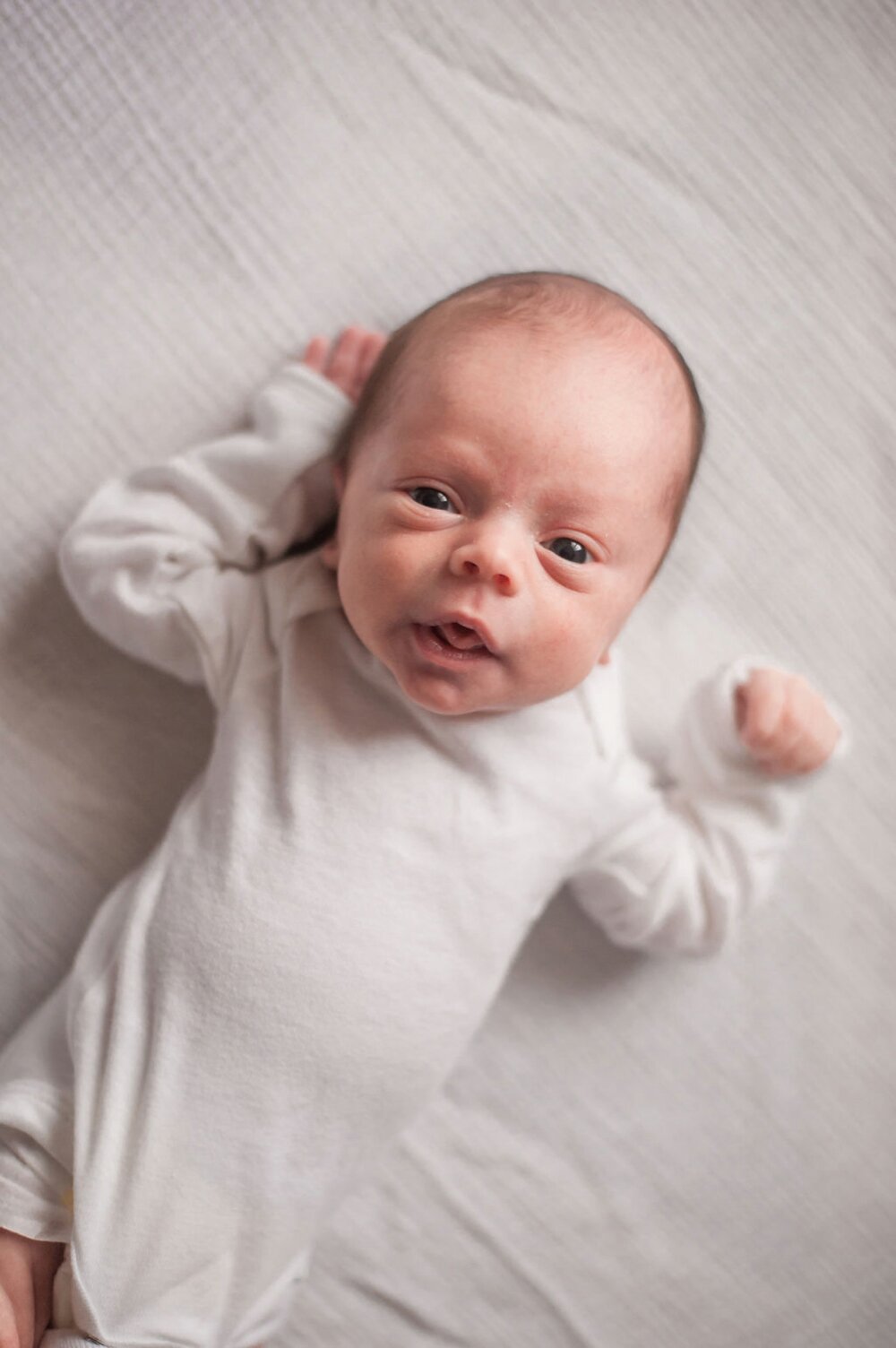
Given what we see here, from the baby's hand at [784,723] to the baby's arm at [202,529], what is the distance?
18.4 inches

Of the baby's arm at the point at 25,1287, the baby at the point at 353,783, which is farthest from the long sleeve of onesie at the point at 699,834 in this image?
the baby's arm at the point at 25,1287

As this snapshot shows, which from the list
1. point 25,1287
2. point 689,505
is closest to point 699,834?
point 689,505

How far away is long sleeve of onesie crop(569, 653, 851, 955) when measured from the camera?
113 cm

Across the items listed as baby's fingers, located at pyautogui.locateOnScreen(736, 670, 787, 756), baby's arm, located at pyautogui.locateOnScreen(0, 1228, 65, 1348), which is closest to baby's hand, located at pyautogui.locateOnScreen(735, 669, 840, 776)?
baby's fingers, located at pyautogui.locateOnScreen(736, 670, 787, 756)

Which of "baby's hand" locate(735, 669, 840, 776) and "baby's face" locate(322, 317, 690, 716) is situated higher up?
"baby's face" locate(322, 317, 690, 716)

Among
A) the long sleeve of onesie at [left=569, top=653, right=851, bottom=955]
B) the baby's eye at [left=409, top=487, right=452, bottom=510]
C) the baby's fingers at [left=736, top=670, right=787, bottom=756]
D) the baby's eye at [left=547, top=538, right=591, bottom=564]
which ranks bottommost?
the long sleeve of onesie at [left=569, top=653, right=851, bottom=955]

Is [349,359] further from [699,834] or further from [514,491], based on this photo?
[699,834]

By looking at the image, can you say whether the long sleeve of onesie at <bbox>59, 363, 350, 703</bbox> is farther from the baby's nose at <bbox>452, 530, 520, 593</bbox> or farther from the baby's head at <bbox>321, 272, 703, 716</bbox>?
the baby's nose at <bbox>452, 530, 520, 593</bbox>

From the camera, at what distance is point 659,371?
930 mm

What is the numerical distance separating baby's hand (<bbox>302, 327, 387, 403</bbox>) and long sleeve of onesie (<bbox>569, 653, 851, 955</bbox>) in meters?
0.39

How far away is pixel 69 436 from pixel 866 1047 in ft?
3.56

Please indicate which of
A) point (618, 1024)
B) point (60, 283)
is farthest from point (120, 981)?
point (60, 283)

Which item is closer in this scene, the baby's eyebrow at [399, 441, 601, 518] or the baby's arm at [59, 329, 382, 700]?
the baby's eyebrow at [399, 441, 601, 518]

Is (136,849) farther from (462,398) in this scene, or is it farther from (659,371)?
(659,371)
